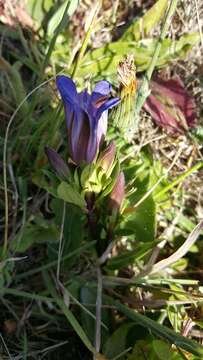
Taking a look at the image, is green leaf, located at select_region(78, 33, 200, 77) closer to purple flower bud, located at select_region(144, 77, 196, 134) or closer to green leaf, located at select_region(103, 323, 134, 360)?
purple flower bud, located at select_region(144, 77, 196, 134)

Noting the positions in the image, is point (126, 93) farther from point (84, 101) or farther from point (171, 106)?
point (171, 106)

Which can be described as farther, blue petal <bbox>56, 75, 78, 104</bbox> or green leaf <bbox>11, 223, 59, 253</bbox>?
green leaf <bbox>11, 223, 59, 253</bbox>

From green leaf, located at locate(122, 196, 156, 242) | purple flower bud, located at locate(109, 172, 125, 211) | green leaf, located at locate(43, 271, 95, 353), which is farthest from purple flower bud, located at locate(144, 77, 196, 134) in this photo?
green leaf, located at locate(43, 271, 95, 353)

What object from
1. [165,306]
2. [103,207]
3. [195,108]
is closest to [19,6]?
[195,108]

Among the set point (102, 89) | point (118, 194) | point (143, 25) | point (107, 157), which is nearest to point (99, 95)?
point (102, 89)

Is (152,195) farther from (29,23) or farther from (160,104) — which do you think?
(29,23)
